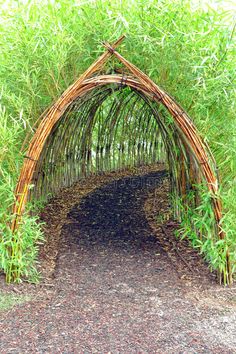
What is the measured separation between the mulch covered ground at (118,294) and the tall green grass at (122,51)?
294 millimetres

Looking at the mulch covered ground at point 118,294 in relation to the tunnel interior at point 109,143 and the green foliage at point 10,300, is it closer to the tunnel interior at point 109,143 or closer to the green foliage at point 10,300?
the green foliage at point 10,300

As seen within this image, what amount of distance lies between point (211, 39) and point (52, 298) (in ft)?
5.95

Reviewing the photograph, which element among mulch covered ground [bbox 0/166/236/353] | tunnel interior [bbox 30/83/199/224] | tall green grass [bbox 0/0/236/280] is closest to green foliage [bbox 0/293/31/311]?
mulch covered ground [bbox 0/166/236/353]

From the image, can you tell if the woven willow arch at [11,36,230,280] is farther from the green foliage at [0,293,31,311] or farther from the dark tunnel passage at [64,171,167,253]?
the dark tunnel passage at [64,171,167,253]

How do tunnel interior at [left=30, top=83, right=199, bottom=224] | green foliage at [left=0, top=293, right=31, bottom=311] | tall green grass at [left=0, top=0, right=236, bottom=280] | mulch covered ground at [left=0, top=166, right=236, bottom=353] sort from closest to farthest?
mulch covered ground at [left=0, top=166, right=236, bottom=353] < green foliage at [left=0, top=293, right=31, bottom=311] < tall green grass at [left=0, top=0, right=236, bottom=280] < tunnel interior at [left=30, top=83, right=199, bottom=224]

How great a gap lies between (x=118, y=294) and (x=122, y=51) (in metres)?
1.57

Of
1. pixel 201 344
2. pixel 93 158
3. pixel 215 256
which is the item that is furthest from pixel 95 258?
pixel 93 158

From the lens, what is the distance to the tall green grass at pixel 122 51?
276cm

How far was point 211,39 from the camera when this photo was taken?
278cm

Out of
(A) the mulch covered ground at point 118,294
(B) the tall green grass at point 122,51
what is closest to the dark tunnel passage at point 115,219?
(A) the mulch covered ground at point 118,294

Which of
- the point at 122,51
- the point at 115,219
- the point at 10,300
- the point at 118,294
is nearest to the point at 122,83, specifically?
the point at 122,51

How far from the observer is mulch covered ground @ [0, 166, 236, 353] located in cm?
225

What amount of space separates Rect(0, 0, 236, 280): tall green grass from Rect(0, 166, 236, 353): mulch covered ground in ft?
0.96

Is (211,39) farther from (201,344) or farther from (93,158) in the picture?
(93,158)
